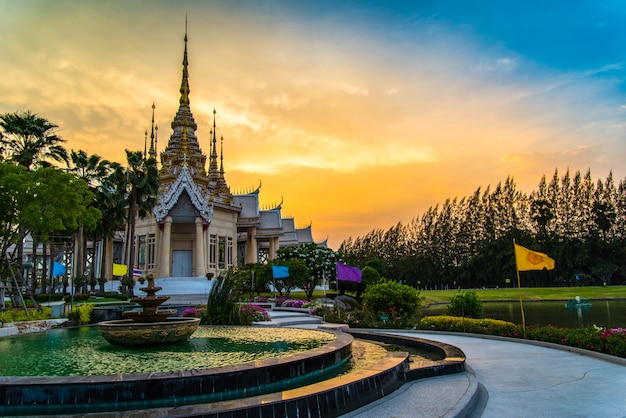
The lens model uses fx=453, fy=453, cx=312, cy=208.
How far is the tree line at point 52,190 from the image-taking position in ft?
66.7

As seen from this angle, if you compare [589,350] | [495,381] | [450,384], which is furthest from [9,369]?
[589,350]

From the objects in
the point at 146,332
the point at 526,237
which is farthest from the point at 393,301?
the point at 526,237

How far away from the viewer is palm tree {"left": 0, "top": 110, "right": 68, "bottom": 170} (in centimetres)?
2553

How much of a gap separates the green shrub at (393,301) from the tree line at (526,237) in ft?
106

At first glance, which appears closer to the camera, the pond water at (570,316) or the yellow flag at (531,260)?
the yellow flag at (531,260)

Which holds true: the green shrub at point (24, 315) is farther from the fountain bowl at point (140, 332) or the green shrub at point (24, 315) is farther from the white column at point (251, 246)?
the white column at point (251, 246)

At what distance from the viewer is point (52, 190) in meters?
20.7

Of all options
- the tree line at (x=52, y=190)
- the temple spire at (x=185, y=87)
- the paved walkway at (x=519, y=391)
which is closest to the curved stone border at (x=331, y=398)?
the paved walkway at (x=519, y=391)

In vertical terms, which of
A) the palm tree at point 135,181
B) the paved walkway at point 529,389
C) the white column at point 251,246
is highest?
the palm tree at point 135,181

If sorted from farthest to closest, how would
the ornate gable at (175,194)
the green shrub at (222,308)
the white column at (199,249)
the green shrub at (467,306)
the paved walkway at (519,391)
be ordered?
the white column at (199,249)
the ornate gable at (175,194)
the green shrub at (467,306)
the green shrub at (222,308)
the paved walkway at (519,391)

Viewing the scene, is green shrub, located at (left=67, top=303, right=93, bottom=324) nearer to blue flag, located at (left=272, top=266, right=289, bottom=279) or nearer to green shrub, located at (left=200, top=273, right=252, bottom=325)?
green shrub, located at (left=200, top=273, right=252, bottom=325)

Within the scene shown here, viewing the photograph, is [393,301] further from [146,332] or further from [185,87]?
[185,87]

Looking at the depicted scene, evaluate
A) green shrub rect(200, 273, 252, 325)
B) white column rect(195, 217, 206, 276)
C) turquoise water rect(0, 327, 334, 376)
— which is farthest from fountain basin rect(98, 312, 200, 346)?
white column rect(195, 217, 206, 276)

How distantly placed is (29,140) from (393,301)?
22.8 m
